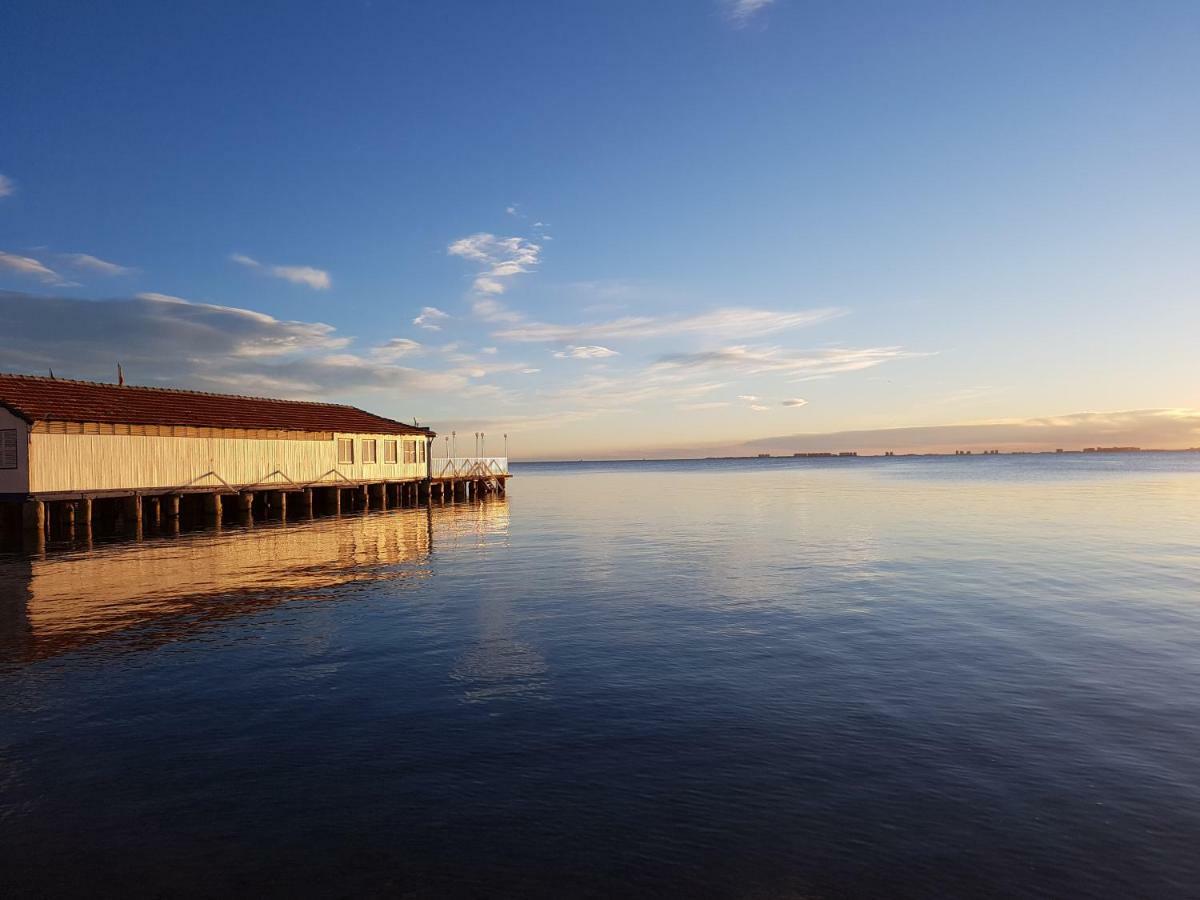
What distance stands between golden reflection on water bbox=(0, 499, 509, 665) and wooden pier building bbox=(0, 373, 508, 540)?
391 cm

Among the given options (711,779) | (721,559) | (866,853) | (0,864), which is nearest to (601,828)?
(711,779)

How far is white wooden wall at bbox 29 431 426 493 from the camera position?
32.6 m

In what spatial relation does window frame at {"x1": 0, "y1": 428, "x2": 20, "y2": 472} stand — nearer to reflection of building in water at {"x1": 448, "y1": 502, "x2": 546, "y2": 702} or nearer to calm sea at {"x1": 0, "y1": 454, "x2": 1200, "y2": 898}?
calm sea at {"x1": 0, "y1": 454, "x2": 1200, "y2": 898}

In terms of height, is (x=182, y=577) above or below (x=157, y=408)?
below

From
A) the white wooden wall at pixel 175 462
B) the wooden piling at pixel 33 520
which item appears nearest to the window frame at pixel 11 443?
the white wooden wall at pixel 175 462

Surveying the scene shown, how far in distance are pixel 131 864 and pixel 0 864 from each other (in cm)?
118

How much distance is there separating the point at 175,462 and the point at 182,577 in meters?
17.9

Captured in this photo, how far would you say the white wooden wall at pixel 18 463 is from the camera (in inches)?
1234

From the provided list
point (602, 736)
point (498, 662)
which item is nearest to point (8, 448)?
point (498, 662)

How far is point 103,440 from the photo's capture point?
113 feet

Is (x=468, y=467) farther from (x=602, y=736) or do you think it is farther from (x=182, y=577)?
(x=602, y=736)

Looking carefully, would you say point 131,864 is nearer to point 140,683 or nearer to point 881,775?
point 140,683

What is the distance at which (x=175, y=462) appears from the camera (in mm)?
38125

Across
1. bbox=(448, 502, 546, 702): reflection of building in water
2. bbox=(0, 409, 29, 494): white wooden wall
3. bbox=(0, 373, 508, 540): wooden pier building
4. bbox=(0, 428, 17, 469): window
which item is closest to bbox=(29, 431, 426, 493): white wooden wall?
bbox=(0, 373, 508, 540): wooden pier building
